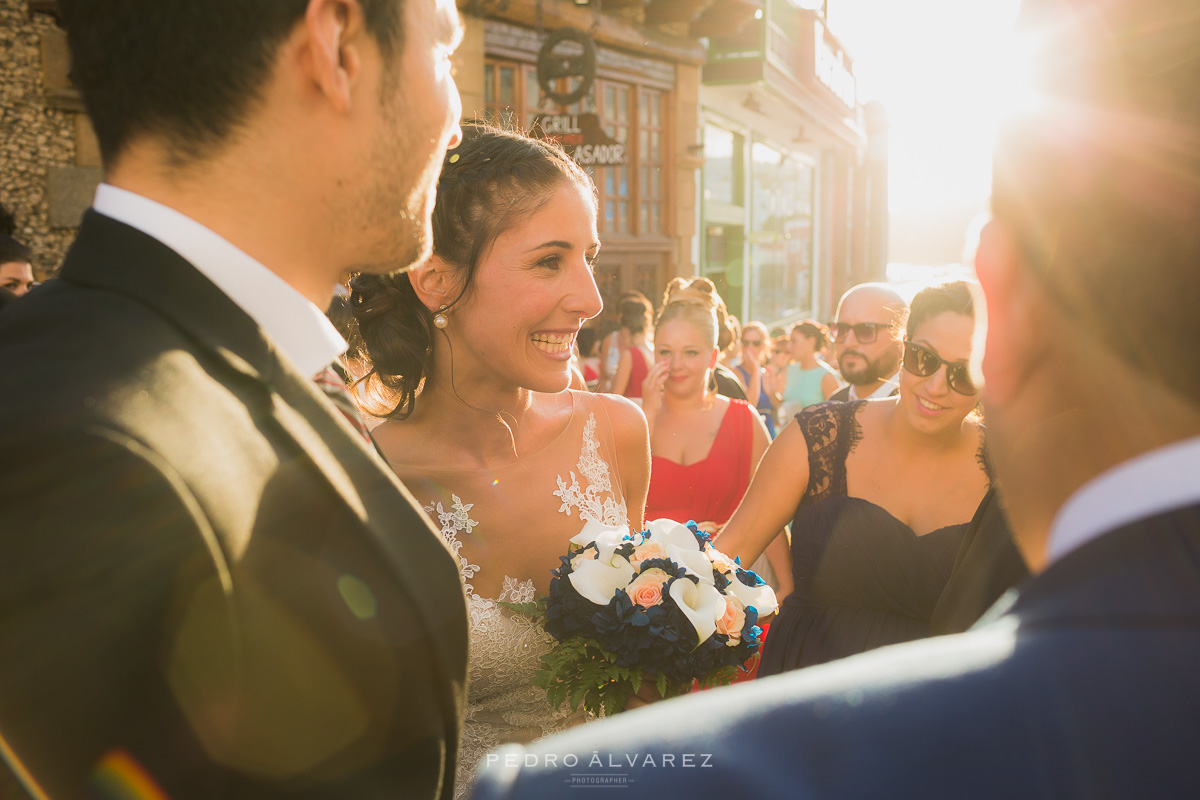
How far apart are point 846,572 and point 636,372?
388cm

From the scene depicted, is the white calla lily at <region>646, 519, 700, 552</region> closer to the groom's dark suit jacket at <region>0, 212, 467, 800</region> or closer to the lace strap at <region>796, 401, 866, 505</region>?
the lace strap at <region>796, 401, 866, 505</region>

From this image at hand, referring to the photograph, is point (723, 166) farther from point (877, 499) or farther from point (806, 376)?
point (877, 499)

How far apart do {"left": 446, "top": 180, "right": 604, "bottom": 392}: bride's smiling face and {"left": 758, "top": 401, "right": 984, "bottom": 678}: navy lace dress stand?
1175mm

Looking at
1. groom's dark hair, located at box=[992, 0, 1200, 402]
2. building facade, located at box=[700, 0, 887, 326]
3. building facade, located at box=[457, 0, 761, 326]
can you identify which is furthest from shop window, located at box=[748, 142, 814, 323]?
groom's dark hair, located at box=[992, 0, 1200, 402]

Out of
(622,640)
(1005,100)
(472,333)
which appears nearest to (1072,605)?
(1005,100)

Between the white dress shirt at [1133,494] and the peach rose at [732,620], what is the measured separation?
1487 millimetres

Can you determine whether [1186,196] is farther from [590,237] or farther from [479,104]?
[479,104]

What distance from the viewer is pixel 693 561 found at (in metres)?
2.09

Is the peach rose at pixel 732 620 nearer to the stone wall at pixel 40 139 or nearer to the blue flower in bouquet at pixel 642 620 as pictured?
the blue flower in bouquet at pixel 642 620

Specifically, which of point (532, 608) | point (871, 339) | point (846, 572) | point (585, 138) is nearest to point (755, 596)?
point (532, 608)

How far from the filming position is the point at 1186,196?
52cm

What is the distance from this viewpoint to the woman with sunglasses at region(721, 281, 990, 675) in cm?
279

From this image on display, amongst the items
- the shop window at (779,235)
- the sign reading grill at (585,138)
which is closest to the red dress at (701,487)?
the sign reading grill at (585,138)

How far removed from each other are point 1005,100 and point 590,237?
1.98 meters
